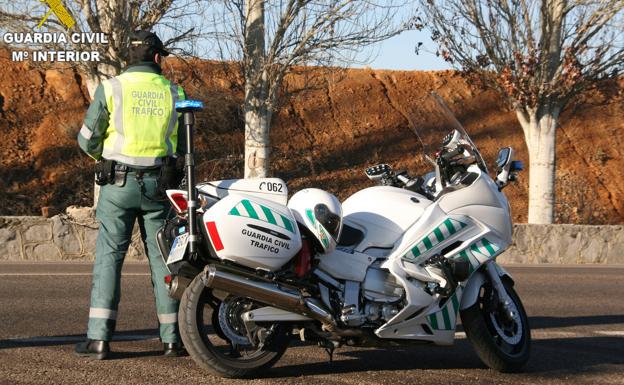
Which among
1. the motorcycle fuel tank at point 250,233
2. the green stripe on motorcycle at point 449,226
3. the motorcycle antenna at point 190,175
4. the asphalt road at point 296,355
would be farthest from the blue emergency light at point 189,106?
the green stripe on motorcycle at point 449,226

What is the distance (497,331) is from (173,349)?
6.76ft

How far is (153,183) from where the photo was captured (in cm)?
677

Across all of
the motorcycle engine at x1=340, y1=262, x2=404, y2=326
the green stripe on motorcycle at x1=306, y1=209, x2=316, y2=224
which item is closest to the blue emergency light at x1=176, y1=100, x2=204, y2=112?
the green stripe on motorcycle at x1=306, y1=209, x2=316, y2=224

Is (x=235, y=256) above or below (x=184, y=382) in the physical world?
above

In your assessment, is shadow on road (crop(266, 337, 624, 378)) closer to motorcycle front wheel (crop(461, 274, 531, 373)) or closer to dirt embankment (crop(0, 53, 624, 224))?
motorcycle front wheel (crop(461, 274, 531, 373))

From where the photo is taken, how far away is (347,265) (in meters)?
6.29

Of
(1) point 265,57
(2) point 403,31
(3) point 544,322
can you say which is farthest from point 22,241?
(3) point 544,322

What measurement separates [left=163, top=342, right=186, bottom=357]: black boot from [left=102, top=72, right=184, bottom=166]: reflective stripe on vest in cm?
115

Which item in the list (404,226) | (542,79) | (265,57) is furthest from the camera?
(542,79)

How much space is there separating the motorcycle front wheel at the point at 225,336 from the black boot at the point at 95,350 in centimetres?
82

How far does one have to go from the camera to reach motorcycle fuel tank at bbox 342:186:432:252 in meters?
6.46

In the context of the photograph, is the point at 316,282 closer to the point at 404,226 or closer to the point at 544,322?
the point at 404,226

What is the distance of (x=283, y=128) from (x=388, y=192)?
81.1 feet

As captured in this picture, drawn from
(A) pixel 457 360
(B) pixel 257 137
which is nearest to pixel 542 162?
(B) pixel 257 137
